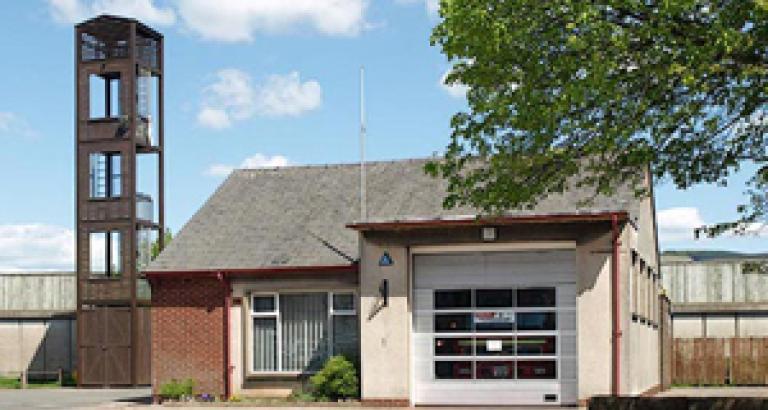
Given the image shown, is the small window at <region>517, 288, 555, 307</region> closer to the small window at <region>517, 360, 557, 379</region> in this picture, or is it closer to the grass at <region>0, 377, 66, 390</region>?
the small window at <region>517, 360, 557, 379</region>

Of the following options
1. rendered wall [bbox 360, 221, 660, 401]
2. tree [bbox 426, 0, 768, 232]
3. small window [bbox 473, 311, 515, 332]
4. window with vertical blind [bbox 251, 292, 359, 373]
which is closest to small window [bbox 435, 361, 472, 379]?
rendered wall [bbox 360, 221, 660, 401]

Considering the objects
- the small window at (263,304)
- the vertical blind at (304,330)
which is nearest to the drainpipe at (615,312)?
the vertical blind at (304,330)

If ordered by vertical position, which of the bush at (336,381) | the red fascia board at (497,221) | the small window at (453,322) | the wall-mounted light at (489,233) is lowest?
the bush at (336,381)

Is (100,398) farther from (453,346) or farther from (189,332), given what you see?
(453,346)

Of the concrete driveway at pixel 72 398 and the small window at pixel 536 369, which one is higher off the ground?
the small window at pixel 536 369

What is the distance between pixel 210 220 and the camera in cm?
2919

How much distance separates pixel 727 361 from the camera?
34.1 metres

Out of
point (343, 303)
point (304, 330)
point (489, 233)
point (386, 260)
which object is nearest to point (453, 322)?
point (386, 260)

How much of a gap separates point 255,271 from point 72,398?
7.12 m

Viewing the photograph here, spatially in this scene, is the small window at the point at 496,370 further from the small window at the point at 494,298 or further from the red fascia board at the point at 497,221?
the red fascia board at the point at 497,221

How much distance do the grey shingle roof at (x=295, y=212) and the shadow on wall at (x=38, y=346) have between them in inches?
469

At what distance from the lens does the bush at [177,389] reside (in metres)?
26.8

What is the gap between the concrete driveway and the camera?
26.7 metres

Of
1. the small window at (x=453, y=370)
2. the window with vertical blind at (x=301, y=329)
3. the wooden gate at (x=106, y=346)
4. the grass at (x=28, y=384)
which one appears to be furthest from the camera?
the grass at (x=28, y=384)
